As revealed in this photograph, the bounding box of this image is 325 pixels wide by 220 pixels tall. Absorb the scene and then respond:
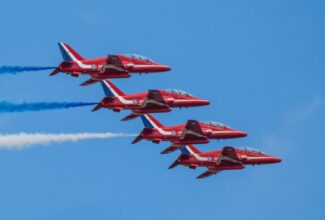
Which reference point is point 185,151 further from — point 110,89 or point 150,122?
point 110,89

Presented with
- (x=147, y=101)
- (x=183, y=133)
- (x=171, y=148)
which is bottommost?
(x=171, y=148)

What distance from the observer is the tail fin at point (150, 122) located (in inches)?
6367

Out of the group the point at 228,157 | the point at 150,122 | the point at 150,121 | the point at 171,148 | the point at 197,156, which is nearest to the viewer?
the point at 171,148

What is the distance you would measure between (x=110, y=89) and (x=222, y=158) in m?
15.4

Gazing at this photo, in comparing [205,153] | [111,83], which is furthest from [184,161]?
[111,83]

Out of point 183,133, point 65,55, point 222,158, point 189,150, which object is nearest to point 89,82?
point 65,55

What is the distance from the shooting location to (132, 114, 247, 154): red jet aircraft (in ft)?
A: 522

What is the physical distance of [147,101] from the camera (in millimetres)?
155875

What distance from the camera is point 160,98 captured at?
6161 inches

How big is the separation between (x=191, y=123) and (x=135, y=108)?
22.1 feet

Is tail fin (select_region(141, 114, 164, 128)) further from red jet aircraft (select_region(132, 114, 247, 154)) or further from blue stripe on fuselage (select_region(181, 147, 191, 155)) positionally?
blue stripe on fuselage (select_region(181, 147, 191, 155))

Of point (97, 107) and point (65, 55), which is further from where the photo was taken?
point (97, 107)

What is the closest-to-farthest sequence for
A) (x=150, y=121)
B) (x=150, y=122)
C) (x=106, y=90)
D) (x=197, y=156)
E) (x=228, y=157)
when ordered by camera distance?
1. (x=106, y=90)
2. (x=150, y=122)
3. (x=150, y=121)
4. (x=228, y=157)
5. (x=197, y=156)

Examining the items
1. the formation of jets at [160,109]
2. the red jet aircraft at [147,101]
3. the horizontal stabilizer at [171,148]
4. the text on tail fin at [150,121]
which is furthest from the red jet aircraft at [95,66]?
the horizontal stabilizer at [171,148]
